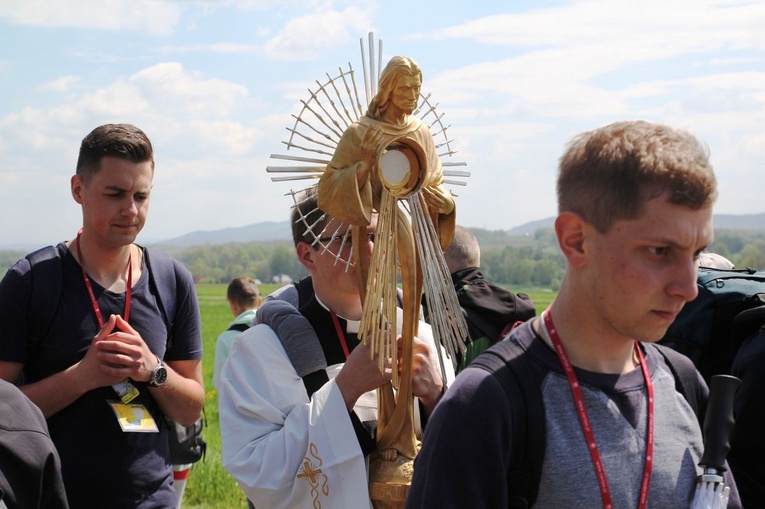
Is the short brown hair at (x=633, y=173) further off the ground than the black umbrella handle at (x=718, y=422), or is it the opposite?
the short brown hair at (x=633, y=173)

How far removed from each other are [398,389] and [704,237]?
1.20 metres

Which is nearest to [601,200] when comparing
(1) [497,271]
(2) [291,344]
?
(2) [291,344]

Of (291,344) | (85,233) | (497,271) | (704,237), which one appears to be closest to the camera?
(704,237)

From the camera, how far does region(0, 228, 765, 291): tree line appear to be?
6116 centimetres

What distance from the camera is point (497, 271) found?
72.1 metres

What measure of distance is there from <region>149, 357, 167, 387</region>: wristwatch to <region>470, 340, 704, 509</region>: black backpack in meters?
2.10

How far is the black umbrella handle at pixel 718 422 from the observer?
191 cm

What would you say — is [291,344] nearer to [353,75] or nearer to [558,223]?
[353,75]

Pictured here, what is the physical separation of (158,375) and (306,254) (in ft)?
2.99

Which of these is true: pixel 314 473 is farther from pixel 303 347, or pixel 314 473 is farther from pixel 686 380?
pixel 686 380

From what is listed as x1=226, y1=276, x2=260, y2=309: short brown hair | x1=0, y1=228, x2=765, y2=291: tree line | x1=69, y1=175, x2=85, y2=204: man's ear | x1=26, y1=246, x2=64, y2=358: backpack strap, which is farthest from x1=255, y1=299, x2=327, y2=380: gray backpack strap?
x1=0, y1=228, x2=765, y2=291: tree line

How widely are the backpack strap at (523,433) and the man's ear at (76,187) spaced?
2497mm

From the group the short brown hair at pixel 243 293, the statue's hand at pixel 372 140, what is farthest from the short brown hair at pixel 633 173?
the short brown hair at pixel 243 293

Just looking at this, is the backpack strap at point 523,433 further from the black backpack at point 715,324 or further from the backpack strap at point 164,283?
the backpack strap at point 164,283
